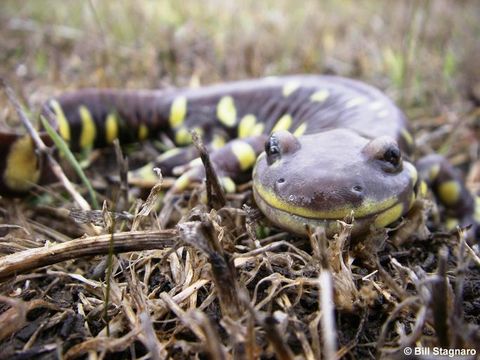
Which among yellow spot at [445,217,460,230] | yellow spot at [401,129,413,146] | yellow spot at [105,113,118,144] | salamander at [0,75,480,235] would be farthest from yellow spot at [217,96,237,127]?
yellow spot at [445,217,460,230]

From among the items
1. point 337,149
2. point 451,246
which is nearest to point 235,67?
point 337,149

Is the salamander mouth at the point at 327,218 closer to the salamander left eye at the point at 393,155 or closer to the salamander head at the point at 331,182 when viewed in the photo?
the salamander head at the point at 331,182

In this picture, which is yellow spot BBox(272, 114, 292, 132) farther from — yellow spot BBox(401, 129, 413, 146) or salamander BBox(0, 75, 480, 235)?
yellow spot BBox(401, 129, 413, 146)

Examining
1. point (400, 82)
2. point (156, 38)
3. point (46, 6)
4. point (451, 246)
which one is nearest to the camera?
point (451, 246)

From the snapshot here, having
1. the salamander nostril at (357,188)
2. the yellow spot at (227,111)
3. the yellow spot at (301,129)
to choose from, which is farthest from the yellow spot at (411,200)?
the yellow spot at (227,111)

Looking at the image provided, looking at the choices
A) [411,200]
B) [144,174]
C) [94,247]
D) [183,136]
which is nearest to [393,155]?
[411,200]

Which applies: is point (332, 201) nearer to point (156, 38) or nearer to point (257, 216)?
point (257, 216)
